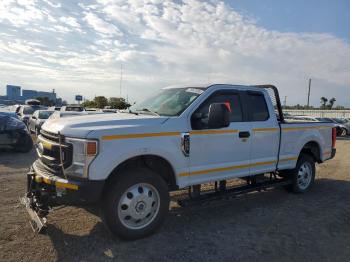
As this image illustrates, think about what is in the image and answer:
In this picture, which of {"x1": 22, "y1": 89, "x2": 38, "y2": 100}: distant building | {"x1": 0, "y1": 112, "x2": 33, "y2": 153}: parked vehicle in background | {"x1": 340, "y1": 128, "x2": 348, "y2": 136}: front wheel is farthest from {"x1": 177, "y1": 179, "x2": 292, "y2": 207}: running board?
{"x1": 22, "y1": 89, "x2": 38, "y2": 100}: distant building

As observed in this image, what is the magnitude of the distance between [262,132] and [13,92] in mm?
106599

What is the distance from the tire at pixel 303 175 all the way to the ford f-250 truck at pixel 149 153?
3.84 feet

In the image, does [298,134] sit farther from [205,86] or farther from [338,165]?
[338,165]

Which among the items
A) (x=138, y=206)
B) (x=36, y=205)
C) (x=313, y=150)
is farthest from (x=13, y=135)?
(x=313, y=150)

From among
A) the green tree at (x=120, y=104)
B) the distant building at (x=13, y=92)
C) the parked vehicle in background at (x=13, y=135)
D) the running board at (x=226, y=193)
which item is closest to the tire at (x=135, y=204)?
the running board at (x=226, y=193)

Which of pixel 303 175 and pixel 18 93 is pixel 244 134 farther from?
pixel 18 93

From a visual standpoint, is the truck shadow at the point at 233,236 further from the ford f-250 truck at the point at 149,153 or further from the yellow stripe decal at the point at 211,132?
the yellow stripe decal at the point at 211,132

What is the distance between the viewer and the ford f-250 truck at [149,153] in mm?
4312

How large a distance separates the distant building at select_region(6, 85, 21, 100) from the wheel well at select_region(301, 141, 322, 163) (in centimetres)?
10490

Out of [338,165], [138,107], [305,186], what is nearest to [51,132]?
[138,107]

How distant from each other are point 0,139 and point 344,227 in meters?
9.77

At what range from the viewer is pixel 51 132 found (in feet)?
15.5

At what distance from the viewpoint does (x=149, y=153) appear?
15.3 feet

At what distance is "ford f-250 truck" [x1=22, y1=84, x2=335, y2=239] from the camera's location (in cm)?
431
